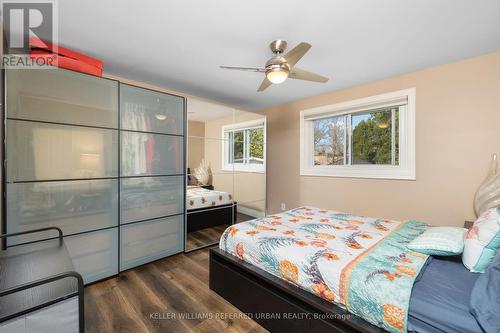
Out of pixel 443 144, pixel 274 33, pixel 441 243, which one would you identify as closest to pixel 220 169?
pixel 274 33

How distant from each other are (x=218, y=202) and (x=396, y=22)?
2.99m

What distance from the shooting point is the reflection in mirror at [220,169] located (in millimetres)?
3102

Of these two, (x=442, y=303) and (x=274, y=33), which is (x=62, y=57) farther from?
(x=442, y=303)

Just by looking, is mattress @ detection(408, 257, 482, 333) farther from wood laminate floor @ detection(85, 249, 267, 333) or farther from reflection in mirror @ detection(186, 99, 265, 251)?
reflection in mirror @ detection(186, 99, 265, 251)

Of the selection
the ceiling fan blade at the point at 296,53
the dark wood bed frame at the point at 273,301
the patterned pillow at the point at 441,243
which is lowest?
the dark wood bed frame at the point at 273,301

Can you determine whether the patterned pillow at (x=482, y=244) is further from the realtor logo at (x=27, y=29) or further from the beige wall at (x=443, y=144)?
the realtor logo at (x=27, y=29)

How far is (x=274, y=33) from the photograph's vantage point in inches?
77.6

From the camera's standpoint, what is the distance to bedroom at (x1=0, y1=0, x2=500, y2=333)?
1305mm

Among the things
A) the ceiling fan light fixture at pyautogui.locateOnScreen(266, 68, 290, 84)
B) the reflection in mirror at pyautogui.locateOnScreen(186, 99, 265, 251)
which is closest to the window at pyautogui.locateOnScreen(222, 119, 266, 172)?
the reflection in mirror at pyautogui.locateOnScreen(186, 99, 265, 251)

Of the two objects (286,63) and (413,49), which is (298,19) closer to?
(286,63)

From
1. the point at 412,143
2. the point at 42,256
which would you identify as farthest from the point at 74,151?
the point at 412,143

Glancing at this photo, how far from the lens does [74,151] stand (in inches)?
84.2

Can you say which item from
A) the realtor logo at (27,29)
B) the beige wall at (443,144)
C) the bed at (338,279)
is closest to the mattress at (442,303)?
the bed at (338,279)

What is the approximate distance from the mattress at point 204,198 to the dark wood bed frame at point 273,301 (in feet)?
3.75
